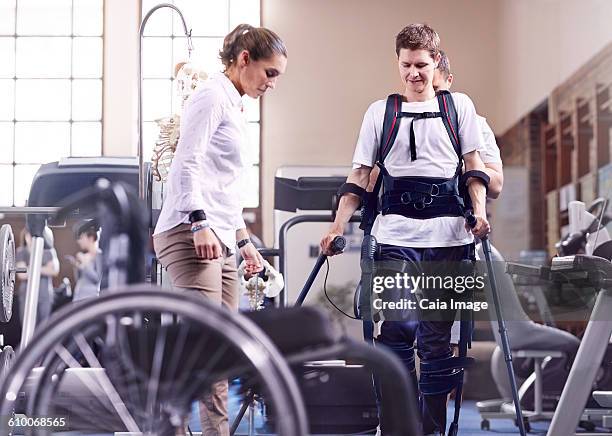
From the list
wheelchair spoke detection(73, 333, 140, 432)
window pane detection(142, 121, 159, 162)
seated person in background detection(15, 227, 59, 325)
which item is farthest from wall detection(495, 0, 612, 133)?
wheelchair spoke detection(73, 333, 140, 432)

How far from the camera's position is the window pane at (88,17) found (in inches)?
142

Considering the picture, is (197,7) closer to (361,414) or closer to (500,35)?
(500,35)

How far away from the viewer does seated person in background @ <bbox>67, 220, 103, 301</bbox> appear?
138 inches

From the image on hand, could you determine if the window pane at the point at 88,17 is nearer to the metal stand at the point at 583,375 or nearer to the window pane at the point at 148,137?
the window pane at the point at 148,137

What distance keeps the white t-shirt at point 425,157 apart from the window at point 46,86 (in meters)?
1.23

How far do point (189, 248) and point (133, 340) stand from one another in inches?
22.7

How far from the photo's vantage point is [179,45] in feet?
12.3

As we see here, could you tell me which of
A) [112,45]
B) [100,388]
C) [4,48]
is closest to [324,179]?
[112,45]

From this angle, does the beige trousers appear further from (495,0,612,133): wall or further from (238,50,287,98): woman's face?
(495,0,612,133): wall

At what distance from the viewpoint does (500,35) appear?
385cm

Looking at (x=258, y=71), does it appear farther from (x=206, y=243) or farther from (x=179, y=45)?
(x=179, y=45)

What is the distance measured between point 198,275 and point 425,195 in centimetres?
64

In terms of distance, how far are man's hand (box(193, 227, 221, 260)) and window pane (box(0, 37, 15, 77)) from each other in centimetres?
154

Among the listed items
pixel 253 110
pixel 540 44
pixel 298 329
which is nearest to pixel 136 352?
pixel 298 329
